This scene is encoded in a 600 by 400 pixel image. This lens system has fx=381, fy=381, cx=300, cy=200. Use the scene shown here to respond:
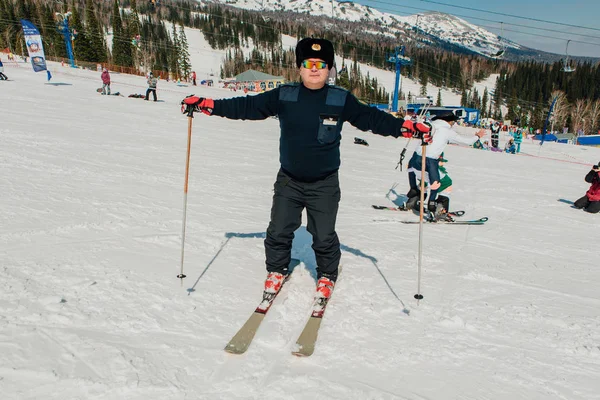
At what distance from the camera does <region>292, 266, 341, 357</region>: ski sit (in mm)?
2271

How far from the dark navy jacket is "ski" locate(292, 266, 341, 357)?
0.93 metres

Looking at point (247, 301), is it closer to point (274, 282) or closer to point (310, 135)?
point (274, 282)

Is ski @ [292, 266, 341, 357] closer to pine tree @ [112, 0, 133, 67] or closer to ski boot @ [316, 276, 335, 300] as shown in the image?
ski boot @ [316, 276, 335, 300]

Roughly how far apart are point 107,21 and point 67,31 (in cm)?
10496

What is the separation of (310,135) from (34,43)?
858 inches

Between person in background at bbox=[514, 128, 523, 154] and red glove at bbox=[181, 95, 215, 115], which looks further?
person in background at bbox=[514, 128, 523, 154]

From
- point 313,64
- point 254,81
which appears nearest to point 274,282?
point 313,64

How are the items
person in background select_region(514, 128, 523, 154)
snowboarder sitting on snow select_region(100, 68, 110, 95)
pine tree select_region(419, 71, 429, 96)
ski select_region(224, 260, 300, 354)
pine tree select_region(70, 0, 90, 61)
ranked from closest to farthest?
ski select_region(224, 260, 300, 354)
snowboarder sitting on snow select_region(100, 68, 110, 95)
person in background select_region(514, 128, 523, 154)
pine tree select_region(70, 0, 90, 61)
pine tree select_region(419, 71, 429, 96)

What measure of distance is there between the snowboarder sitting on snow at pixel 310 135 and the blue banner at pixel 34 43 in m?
20.7

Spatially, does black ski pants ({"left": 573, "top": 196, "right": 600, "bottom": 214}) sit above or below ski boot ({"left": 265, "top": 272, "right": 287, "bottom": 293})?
below

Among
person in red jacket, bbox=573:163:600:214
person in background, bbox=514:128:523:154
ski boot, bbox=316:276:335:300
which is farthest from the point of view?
person in background, bbox=514:128:523:154

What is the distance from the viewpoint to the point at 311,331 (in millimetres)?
2490

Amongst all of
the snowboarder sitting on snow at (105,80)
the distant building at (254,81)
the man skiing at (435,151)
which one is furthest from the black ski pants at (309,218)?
the distant building at (254,81)

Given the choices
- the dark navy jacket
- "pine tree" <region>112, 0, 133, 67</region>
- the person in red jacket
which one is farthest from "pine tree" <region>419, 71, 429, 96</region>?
the dark navy jacket
